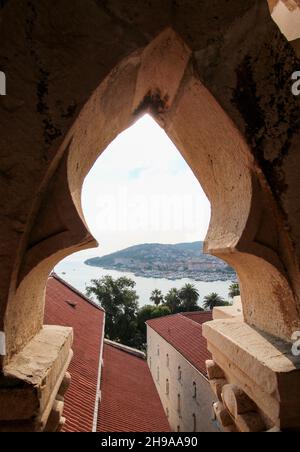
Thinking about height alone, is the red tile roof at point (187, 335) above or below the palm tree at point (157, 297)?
above

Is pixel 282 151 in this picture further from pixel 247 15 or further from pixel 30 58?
pixel 30 58

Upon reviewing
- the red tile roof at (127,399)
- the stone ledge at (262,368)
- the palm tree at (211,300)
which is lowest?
the palm tree at (211,300)

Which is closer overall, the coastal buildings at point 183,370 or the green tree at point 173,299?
the coastal buildings at point 183,370

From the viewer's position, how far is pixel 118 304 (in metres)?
43.1

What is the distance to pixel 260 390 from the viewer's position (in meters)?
1.70

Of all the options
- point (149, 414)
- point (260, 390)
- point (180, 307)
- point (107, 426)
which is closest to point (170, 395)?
point (149, 414)

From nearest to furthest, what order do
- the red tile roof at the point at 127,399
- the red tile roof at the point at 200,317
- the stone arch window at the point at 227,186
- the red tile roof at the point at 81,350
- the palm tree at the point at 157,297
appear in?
the stone arch window at the point at 227,186
the red tile roof at the point at 81,350
the red tile roof at the point at 127,399
the red tile roof at the point at 200,317
the palm tree at the point at 157,297

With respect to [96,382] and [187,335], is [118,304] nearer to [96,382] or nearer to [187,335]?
[187,335]

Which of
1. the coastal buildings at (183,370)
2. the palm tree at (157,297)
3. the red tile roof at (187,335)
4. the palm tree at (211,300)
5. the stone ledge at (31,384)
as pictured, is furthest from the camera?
the palm tree at (157,297)

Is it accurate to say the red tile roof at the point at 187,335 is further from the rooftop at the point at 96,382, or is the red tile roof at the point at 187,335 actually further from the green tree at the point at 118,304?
the green tree at the point at 118,304

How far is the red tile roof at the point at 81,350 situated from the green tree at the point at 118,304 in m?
21.7

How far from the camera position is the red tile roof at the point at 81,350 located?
6.40 metres

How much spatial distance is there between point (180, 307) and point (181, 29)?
160 feet

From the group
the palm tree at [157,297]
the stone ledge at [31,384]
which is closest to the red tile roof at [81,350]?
the stone ledge at [31,384]
